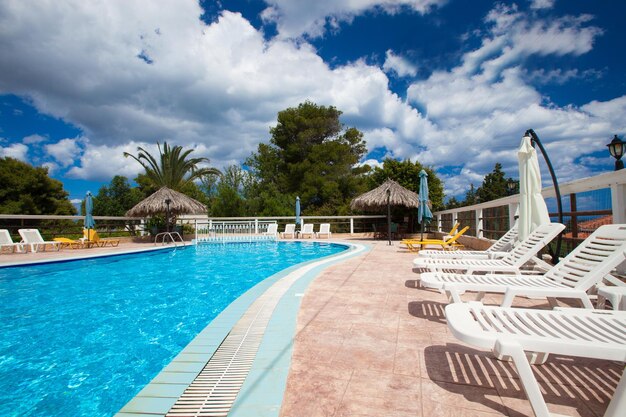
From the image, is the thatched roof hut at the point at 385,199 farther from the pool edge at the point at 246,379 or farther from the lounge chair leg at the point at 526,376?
the lounge chair leg at the point at 526,376

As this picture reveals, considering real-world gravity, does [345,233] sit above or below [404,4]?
below

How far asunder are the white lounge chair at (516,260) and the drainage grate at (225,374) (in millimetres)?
2380

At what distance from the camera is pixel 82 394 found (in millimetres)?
2467

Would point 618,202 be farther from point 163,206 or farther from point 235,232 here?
point 163,206

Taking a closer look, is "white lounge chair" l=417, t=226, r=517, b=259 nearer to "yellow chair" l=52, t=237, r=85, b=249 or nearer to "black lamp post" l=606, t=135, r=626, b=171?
"black lamp post" l=606, t=135, r=626, b=171

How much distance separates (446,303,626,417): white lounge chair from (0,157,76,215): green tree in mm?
29104

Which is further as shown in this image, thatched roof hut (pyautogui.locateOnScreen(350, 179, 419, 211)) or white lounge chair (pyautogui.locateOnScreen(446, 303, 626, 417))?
thatched roof hut (pyautogui.locateOnScreen(350, 179, 419, 211))

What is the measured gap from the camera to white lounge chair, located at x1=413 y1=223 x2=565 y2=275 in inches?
147

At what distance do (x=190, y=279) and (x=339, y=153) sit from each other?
2115 centimetres

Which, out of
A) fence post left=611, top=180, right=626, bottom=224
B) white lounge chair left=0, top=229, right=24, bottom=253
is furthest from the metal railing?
white lounge chair left=0, top=229, right=24, bottom=253

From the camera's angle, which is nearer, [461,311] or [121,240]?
[461,311]

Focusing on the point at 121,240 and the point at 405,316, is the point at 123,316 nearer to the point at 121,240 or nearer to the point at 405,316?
the point at 405,316

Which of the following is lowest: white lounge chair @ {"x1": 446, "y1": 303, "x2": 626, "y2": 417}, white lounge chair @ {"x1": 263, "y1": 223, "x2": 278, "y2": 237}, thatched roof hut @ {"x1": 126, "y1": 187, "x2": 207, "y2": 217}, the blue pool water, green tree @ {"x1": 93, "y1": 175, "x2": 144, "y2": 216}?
the blue pool water

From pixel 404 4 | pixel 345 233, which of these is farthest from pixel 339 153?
pixel 404 4
